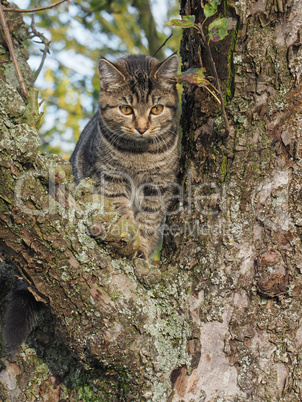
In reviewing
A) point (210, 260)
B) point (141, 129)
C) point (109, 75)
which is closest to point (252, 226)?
point (210, 260)

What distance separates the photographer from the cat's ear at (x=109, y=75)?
2275 millimetres

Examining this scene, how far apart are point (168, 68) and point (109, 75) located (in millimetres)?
386

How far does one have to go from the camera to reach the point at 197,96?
5.66ft

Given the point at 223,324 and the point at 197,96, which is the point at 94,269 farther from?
the point at 197,96

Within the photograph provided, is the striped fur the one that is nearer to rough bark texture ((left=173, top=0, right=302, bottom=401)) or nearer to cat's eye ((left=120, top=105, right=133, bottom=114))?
cat's eye ((left=120, top=105, right=133, bottom=114))

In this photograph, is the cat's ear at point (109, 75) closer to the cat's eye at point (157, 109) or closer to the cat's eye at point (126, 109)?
the cat's eye at point (126, 109)

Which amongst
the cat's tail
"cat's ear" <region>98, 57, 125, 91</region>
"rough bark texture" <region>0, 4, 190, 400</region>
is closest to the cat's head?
"cat's ear" <region>98, 57, 125, 91</region>

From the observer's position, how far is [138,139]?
2.30 m

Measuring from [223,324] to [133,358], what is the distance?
0.37 meters

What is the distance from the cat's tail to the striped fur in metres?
0.77

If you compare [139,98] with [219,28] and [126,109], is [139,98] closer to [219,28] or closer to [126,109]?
A: [126,109]

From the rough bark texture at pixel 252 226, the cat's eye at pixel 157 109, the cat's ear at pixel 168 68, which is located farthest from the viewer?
the cat's eye at pixel 157 109

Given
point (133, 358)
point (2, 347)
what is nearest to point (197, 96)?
point (133, 358)

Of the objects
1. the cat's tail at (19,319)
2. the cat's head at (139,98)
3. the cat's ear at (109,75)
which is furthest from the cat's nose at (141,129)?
the cat's tail at (19,319)
